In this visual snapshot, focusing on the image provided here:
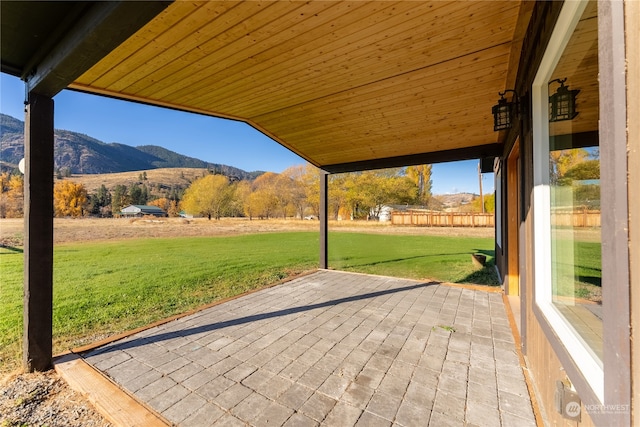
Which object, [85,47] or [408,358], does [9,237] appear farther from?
[408,358]

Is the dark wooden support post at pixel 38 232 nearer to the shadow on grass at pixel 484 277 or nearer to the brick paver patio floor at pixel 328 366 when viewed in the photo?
the brick paver patio floor at pixel 328 366

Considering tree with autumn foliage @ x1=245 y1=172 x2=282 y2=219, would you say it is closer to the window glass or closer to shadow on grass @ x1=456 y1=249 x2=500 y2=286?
shadow on grass @ x1=456 y1=249 x2=500 y2=286

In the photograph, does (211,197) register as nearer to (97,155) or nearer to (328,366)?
(328,366)

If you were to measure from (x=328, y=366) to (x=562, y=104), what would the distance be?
7.89 feet

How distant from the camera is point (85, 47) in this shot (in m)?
1.53

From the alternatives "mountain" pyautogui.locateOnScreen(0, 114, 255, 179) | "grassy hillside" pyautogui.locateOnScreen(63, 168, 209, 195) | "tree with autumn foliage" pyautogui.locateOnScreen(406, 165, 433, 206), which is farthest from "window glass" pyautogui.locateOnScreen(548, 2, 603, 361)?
"mountain" pyautogui.locateOnScreen(0, 114, 255, 179)

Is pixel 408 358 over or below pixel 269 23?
below

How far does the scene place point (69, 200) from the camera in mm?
25625

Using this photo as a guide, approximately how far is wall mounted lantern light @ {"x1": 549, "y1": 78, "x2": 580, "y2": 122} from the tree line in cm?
1985

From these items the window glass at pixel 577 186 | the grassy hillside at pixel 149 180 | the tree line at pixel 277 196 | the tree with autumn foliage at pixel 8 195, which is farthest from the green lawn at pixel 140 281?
the grassy hillside at pixel 149 180

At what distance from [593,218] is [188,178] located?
55.6m

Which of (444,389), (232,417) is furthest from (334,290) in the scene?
(232,417)

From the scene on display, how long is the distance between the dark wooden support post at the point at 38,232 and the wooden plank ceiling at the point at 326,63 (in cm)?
60

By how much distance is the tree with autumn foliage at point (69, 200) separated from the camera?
25.2 meters
